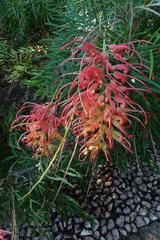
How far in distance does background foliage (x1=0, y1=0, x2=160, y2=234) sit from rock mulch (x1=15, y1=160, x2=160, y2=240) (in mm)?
174

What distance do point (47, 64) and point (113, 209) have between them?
2.56 feet

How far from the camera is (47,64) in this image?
3.78ft

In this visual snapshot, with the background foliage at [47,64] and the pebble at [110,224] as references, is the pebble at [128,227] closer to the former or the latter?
the pebble at [110,224]

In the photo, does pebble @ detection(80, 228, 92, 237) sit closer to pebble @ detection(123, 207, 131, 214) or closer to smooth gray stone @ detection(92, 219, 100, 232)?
smooth gray stone @ detection(92, 219, 100, 232)

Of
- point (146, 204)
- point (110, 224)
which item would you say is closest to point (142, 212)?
point (146, 204)

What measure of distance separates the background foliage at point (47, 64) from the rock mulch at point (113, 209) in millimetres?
174

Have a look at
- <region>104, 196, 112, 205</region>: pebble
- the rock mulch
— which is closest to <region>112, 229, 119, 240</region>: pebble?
the rock mulch

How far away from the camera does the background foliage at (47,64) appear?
951 millimetres

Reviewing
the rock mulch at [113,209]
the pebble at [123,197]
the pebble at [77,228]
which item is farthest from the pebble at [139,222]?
the pebble at [77,228]

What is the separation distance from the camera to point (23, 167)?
142cm

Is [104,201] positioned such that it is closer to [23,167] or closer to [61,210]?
[61,210]

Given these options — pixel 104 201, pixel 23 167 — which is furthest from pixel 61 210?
pixel 104 201

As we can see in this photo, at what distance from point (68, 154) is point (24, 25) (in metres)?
0.64

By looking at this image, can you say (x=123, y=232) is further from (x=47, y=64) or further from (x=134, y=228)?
(x=47, y=64)
